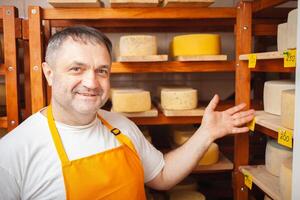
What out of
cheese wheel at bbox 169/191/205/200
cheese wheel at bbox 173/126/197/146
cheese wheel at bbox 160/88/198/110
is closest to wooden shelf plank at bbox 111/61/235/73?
cheese wheel at bbox 160/88/198/110

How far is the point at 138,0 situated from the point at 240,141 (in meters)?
0.98

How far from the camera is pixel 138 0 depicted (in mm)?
1664

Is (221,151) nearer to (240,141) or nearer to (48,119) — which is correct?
(240,141)

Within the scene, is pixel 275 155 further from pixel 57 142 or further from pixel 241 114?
pixel 57 142

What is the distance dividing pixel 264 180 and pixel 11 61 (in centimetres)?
149

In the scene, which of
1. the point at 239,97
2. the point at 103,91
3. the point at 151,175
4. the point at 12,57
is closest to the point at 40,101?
the point at 12,57

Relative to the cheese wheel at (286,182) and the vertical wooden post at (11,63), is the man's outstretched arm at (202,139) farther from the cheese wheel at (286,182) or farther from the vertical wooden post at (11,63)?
the vertical wooden post at (11,63)

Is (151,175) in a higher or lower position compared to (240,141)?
lower

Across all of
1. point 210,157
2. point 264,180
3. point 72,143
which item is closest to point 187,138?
point 210,157

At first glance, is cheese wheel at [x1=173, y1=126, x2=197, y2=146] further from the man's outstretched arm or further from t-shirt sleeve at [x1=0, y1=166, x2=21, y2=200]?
t-shirt sleeve at [x1=0, y1=166, x2=21, y2=200]

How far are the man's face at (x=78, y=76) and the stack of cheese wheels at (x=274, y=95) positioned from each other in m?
0.87

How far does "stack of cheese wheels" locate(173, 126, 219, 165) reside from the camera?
1.93 m

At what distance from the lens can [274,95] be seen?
160cm

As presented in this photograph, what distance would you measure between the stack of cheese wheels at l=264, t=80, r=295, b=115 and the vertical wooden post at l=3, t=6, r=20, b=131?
137 centimetres
